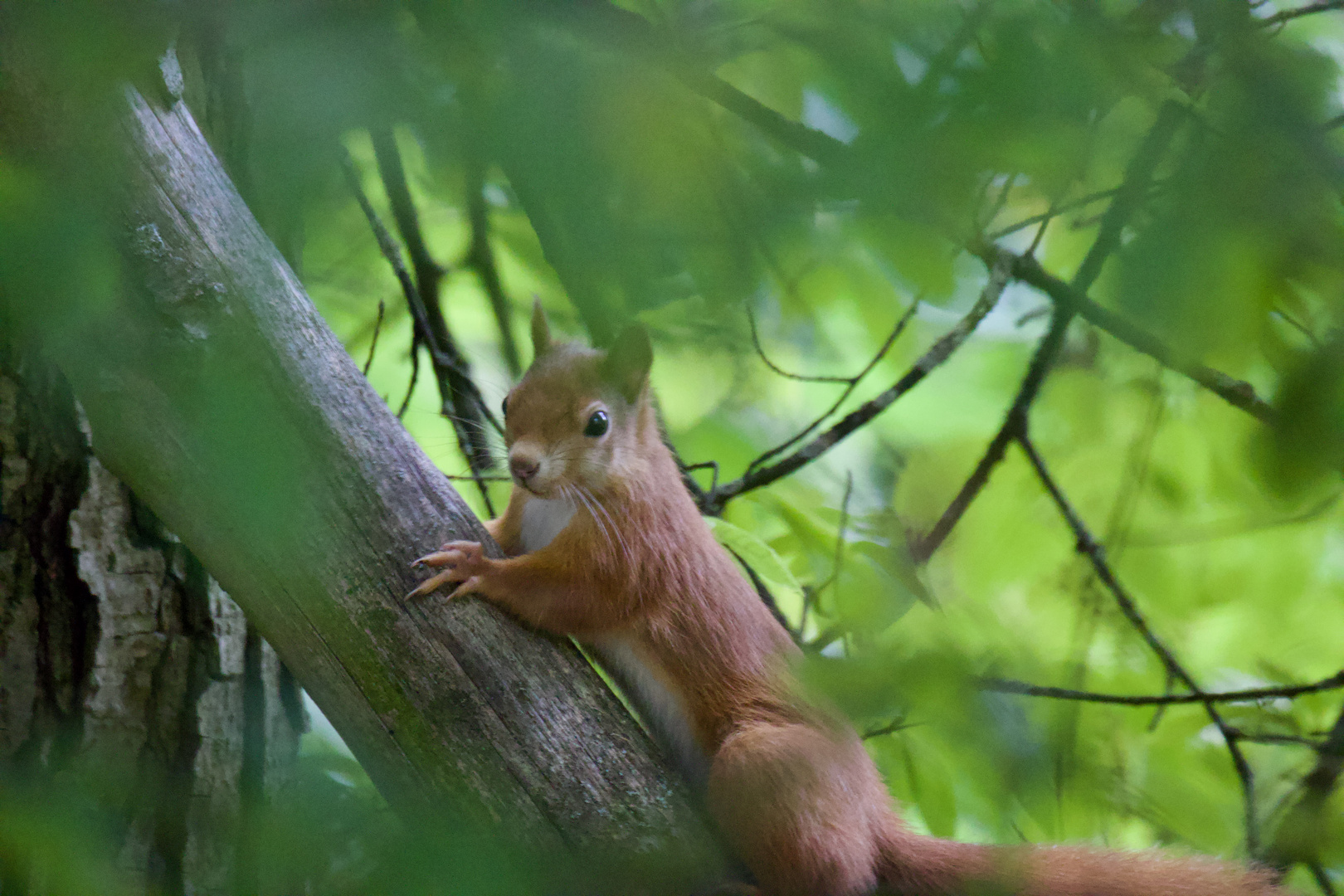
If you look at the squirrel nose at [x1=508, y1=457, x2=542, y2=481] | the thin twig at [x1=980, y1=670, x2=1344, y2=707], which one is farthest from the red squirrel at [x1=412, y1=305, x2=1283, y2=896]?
the thin twig at [x1=980, y1=670, x2=1344, y2=707]

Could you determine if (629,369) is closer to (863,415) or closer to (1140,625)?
(863,415)

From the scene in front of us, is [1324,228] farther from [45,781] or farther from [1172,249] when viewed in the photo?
[45,781]

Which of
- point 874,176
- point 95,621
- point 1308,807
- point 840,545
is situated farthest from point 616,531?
point 874,176

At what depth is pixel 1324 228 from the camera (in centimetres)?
35

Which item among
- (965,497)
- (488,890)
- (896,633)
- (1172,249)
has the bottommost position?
(488,890)

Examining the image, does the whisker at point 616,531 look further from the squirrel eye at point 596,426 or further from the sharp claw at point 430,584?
the sharp claw at point 430,584

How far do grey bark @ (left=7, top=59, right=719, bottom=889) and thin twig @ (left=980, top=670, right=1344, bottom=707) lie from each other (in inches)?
20.1

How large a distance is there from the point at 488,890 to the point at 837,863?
1060mm

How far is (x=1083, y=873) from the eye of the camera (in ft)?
4.28

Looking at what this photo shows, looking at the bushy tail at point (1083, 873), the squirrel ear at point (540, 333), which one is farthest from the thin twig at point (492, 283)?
the bushy tail at point (1083, 873)

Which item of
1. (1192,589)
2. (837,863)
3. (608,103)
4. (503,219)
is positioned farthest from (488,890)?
(1192,589)

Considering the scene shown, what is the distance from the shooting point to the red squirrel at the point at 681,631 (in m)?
1.31

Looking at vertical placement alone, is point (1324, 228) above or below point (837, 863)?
above

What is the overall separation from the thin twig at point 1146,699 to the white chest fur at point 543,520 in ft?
3.27
